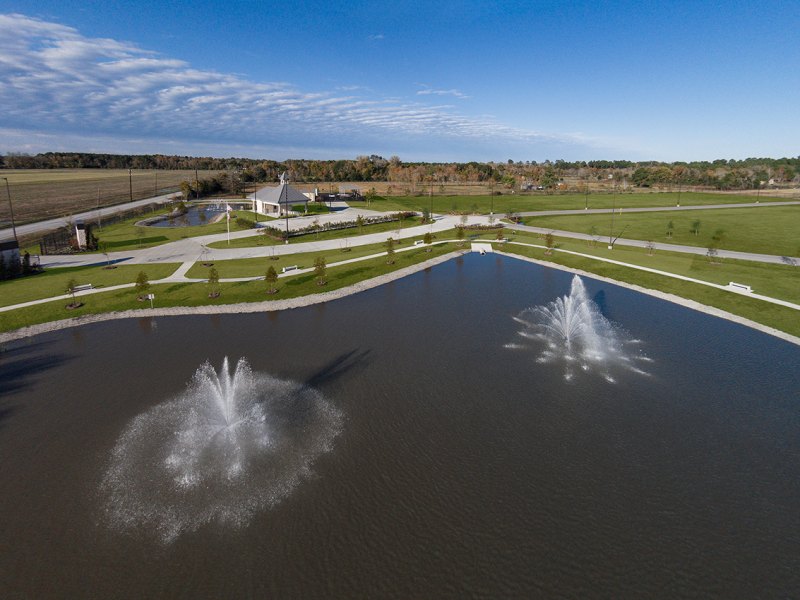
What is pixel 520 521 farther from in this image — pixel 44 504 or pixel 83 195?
pixel 83 195

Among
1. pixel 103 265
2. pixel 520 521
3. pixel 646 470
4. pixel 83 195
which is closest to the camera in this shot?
pixel 520 521

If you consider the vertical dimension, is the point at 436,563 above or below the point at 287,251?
below

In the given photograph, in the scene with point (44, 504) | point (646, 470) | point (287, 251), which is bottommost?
point (44, 504)

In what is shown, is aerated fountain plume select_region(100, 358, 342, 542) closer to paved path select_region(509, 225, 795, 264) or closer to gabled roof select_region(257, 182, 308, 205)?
paved path select_region(509, 225, 795, 264)

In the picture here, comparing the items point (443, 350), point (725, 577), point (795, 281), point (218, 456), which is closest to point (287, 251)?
point (443, 350)

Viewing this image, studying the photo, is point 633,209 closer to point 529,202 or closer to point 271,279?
point 529,202

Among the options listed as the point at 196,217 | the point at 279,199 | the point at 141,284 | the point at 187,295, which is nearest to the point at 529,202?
the point at 279,199
